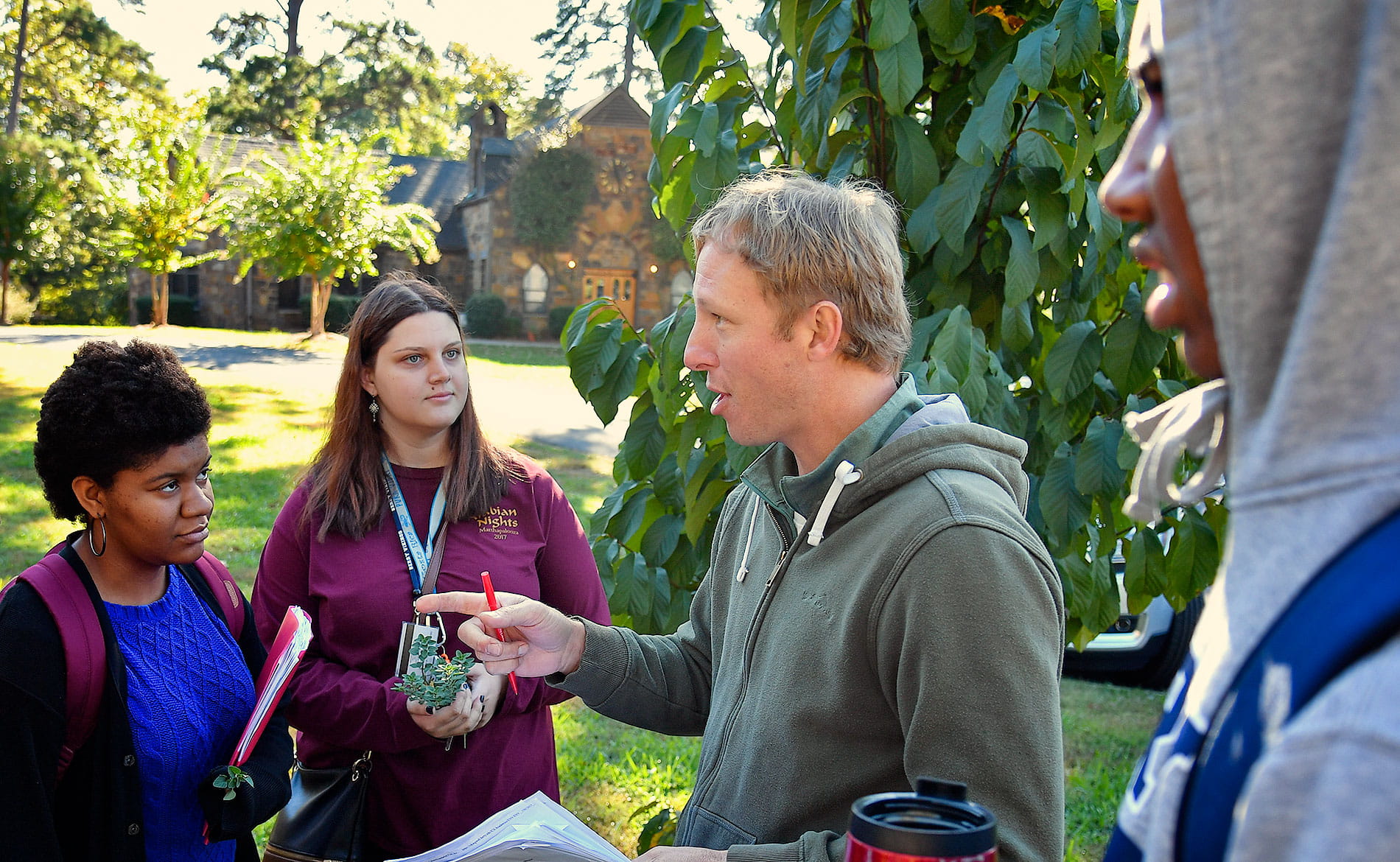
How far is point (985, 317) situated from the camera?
9.30 feet

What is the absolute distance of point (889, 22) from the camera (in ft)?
7.57

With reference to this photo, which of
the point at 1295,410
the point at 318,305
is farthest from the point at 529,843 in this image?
the point at 318,305

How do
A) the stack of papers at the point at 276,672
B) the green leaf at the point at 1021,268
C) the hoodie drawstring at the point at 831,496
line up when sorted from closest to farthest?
the hoodie drawstring at the point at 831,496 → the stack of papers at the point at 276,672 → the green leaf at the point at 1021,268

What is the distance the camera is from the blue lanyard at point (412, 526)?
287 centimetres

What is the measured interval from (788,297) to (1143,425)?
846 millimetres

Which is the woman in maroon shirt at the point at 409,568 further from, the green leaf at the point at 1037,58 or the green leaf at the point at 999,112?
the green leaf at the point at 1037,58

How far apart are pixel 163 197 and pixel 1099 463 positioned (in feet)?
88.4

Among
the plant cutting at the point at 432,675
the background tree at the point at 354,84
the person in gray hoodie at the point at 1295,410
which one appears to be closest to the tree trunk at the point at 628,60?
the background tree at the point at 354,84

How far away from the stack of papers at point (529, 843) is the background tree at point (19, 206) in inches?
1247

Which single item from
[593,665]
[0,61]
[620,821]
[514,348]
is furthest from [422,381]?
[0,61]

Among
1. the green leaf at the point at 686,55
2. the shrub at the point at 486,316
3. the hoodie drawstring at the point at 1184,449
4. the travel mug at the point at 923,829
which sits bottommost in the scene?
the shrub at the point at 486,316

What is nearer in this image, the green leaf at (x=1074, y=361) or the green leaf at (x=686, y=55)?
the green leaf at (x=1074, y=361)

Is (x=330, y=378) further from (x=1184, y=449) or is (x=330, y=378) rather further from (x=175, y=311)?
(x=1184, y=449)

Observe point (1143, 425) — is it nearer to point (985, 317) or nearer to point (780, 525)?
point (780, 525)
